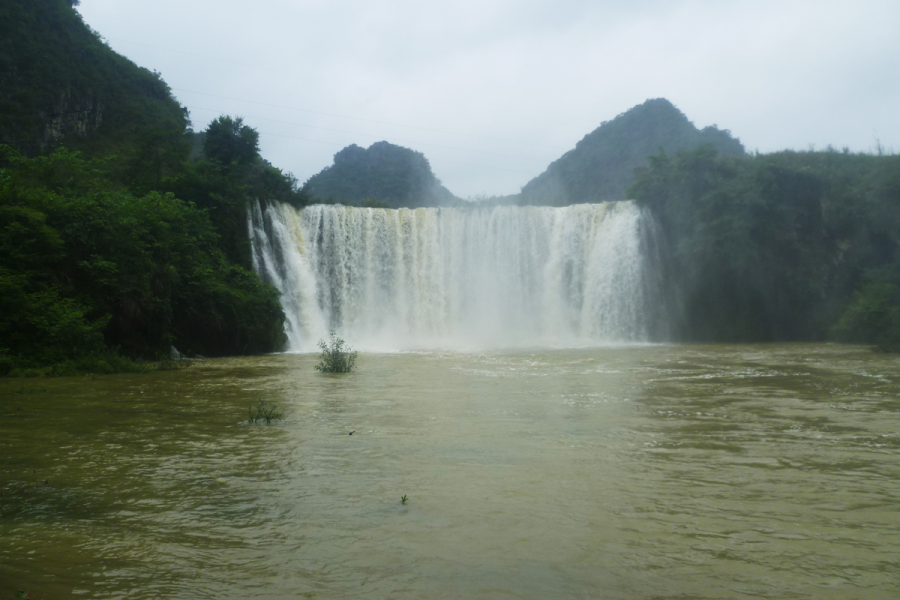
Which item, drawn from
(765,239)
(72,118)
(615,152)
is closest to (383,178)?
(615,152)

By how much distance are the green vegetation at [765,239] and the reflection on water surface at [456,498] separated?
65.6 ft

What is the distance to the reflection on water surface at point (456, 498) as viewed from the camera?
3408mm

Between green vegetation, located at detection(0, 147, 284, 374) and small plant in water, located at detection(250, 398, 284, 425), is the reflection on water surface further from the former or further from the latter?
green vegetation, located at detection(0, 147, 284, 374)

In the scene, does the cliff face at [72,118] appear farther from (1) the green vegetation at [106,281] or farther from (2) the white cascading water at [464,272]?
(1) the green vegetation at [106,281]

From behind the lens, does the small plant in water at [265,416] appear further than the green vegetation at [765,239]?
No

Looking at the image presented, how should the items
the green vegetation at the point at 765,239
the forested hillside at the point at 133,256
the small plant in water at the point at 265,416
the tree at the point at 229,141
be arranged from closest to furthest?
the small plant in water at the point at 265,416, the forested hillside at the point at 133,256, the green vegetation at the point at 765,239, the tree at the point at 229,141

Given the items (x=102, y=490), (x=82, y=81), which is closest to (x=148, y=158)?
(x=82, y=81)

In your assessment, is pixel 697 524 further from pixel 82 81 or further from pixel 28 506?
pixel 82 81

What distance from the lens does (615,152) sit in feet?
252

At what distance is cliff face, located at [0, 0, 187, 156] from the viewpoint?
42969 mm

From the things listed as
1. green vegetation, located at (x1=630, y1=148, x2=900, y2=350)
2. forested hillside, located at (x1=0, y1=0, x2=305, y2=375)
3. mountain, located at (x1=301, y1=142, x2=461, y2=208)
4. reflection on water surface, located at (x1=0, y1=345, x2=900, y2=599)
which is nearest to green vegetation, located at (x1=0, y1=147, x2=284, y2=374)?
forested hillside, located at (x1=0, y1=0, x2=305, y2=375)

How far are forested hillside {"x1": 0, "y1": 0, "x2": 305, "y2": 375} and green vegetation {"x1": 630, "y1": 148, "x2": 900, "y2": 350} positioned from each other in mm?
17436

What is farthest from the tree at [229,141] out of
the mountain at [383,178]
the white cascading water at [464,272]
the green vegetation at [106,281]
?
the mountain at [383,178]

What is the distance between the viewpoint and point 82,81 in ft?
153
